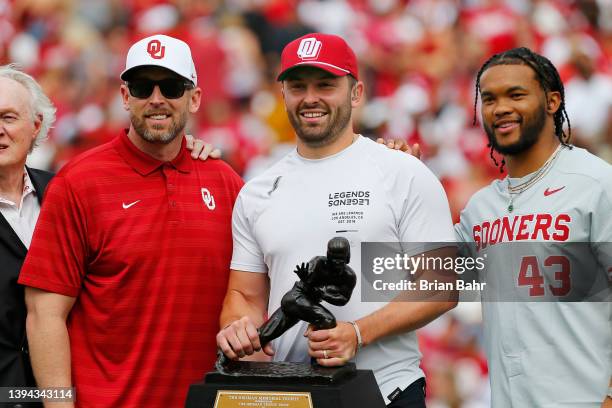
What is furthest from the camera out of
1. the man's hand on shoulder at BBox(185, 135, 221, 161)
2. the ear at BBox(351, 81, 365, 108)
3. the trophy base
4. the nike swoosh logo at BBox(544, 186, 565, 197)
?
the man's hand on shoulder at BBox(185, 135, 221, 161)

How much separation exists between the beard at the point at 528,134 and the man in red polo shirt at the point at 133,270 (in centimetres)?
102

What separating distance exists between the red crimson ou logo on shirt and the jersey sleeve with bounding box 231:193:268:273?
56cm

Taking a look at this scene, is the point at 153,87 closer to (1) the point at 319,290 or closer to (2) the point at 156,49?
(2) the point at 156,49

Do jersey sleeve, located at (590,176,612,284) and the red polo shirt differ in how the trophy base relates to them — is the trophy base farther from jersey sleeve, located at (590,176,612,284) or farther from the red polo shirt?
jersey sleeve, located at (590,176,612,284)

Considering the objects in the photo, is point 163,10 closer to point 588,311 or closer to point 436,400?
point 436,400

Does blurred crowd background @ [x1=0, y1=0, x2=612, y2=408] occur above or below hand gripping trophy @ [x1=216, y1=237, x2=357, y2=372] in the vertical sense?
above

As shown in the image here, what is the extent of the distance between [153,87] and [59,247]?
0.63 metres

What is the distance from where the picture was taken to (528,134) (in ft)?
8.81

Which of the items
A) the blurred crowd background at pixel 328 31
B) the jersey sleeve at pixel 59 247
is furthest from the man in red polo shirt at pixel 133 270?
the blurred crowd background at pixel 328 31

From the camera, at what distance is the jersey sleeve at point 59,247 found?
114 inches

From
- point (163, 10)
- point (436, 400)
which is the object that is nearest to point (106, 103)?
point (163, 10)

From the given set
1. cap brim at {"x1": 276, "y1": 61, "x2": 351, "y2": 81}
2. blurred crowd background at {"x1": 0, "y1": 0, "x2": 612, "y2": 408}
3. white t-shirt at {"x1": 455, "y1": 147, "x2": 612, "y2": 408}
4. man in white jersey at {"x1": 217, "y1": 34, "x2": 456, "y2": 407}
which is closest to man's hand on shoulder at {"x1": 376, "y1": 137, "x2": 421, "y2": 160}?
man in white jersey at {"x1": 217, "y1": 34, "x2": 456, "y2": 407}

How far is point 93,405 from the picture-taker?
2.89 metres

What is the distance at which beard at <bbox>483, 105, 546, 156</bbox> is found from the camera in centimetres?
269
